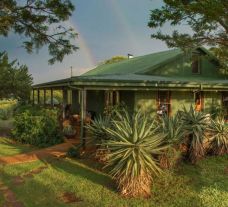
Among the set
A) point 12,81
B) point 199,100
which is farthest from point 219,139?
point 12,81

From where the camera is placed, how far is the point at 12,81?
2281cm

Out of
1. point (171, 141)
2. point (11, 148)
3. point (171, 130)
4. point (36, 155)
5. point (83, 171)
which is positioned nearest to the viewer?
point (171, 141)

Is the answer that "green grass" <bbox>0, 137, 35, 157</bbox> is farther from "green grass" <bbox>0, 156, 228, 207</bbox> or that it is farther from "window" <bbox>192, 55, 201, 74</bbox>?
"window" <bbox>192, 55, 201, 74</bbox>

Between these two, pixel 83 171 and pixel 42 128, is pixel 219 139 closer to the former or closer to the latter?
A: pixel 83 171

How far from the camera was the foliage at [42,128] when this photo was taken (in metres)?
15.3

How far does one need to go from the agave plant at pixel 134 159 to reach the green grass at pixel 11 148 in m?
6.51

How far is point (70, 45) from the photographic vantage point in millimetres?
17031

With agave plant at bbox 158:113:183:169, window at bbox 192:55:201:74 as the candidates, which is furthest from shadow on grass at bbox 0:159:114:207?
window at bbox 192:55:201:74

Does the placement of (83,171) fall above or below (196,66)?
below

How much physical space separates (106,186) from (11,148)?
741 cm

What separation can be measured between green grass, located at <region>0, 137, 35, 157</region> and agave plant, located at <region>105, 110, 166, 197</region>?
21.4 ft

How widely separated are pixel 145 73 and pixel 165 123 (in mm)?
10440

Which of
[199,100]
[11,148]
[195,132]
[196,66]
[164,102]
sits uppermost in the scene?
[196,66]

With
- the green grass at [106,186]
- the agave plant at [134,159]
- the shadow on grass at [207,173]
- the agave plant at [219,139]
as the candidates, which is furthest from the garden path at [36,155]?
the agave plant at [219,139]
